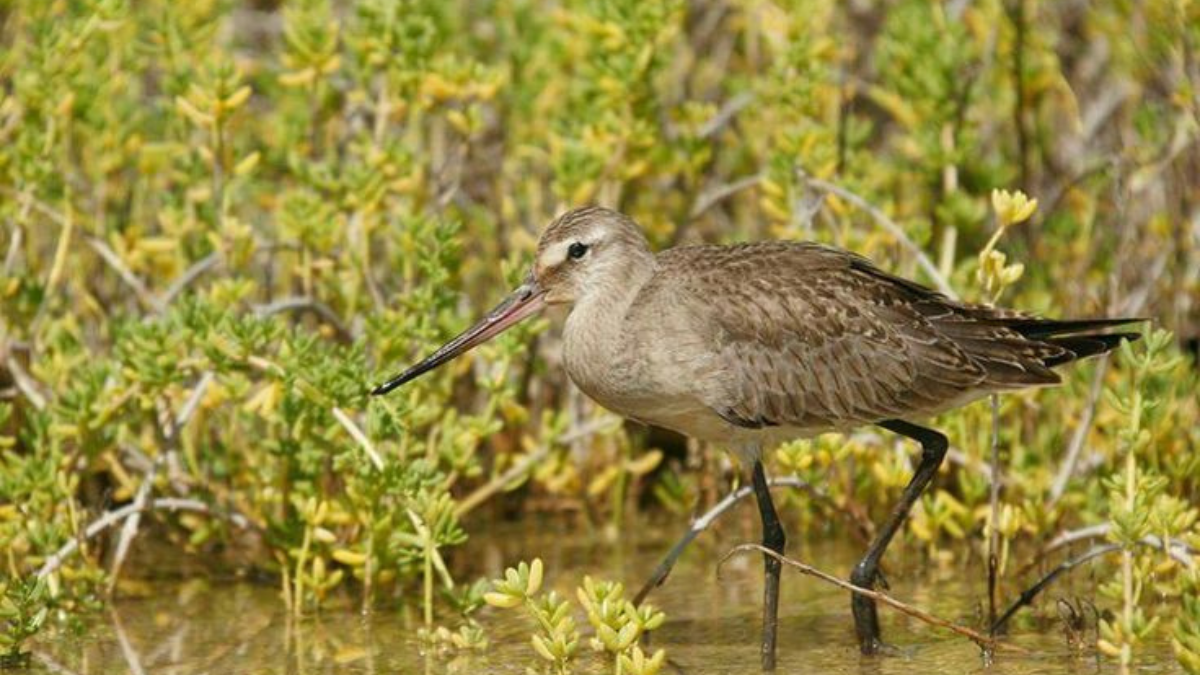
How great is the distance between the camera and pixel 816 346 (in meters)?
5.87

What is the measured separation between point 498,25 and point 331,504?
2940mm

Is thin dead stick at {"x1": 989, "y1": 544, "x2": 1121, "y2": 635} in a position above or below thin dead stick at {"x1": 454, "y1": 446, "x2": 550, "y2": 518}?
below

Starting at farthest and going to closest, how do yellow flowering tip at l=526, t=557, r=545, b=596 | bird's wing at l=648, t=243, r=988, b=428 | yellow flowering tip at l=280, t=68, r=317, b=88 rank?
yellow flowering tip at l=280, t=68, r=317, b=88 < bird's wing at l=648, t=243, r=988, b=428 < yellow flowering tip at l=526, t=557, r=545, b=596

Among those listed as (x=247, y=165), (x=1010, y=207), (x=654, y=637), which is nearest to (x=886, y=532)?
(x=654, y=637)

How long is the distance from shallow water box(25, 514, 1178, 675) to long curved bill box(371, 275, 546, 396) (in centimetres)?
80

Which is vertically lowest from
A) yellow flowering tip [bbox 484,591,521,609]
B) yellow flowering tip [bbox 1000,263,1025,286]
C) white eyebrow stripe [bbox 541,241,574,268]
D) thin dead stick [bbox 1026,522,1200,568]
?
yellow flowering tip [bbox 484,591,521,609]

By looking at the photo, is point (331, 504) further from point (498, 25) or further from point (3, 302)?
point (498, 25)

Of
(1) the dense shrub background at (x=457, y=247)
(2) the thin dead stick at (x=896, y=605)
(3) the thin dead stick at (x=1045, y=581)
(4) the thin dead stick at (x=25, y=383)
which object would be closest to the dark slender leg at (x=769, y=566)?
(2) the thin dead stick at (x=896, y=605)

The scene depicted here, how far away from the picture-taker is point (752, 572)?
693cm

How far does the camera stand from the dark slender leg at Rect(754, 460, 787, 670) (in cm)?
579

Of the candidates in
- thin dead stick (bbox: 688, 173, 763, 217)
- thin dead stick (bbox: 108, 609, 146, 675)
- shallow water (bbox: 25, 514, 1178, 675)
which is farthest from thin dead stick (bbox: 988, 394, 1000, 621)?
thin dead stick (bbox: 108, 609, 146, 675)

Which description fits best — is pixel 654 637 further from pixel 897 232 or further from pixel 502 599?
pixel 897 232

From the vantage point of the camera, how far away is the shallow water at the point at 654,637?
19.1 feet

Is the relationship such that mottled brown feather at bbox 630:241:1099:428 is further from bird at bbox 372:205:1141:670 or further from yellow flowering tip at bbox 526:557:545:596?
yellow flowering tip at bbox 526:557:545:596
